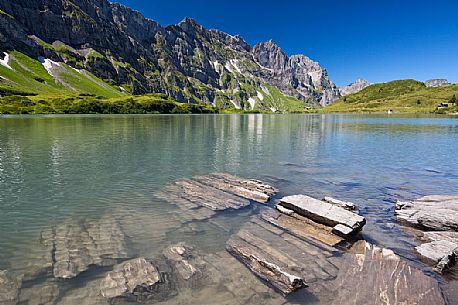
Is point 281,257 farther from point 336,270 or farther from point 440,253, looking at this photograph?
point 440,253

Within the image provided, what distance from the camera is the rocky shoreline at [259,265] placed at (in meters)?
11.2

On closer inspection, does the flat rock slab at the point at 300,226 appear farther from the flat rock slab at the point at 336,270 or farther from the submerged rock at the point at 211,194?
the submerged rock at the point at 211,194

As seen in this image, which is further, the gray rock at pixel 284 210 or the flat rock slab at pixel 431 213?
the gray rock at pixel 284 210

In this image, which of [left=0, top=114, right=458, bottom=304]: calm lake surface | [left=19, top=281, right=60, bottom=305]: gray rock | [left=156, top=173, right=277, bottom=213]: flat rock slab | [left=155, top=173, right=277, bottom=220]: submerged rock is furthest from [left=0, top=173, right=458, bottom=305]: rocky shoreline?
[left=156, top=173, right=277, bottom=213]: flat rock slab

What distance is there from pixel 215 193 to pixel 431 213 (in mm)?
15400

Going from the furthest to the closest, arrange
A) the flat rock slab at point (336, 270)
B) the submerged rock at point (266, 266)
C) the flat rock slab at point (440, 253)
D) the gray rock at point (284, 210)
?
the gray rock at point (284, 210) → the flat rock slab at point (440, 253) → the submerged rock at point (266, 266) → the flat rock slab at point (336, 270)

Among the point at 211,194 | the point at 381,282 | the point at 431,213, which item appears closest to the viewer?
the point at 381,282

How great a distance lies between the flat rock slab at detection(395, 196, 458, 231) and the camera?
17516mm

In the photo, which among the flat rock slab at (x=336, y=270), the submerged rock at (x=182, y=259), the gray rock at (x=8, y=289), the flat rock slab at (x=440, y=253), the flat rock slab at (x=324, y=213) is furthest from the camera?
the flat rock slab at (x=324, y=213)

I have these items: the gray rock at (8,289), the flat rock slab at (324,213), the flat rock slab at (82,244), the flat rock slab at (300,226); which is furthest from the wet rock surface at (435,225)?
the gray rock at (8,289)

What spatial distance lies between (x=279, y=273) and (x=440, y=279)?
728cm

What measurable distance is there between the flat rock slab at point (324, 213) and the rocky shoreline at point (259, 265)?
62 mm

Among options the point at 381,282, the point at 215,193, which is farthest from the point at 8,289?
the point at 381,282

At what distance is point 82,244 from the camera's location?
48.9 ft
